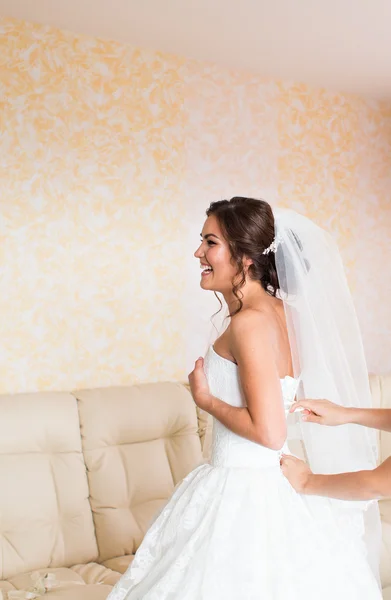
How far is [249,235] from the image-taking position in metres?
2.10

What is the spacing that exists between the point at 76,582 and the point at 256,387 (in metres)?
1.30

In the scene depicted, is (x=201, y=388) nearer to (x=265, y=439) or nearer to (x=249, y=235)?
(x=265, y=439)

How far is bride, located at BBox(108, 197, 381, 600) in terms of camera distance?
1830 mm

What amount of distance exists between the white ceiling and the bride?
1.35 m

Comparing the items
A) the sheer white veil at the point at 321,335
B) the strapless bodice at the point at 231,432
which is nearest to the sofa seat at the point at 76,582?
the strapless bodice at the point at 231,432

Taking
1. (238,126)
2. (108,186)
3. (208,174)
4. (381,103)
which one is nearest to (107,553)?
(108,186)

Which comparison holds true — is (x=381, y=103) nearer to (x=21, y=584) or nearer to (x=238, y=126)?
(x=238, y=126)

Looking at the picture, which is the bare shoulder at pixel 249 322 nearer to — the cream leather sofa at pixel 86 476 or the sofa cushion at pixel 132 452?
the cream leather sofa at pixel 86 476

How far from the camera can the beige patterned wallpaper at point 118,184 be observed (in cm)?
326

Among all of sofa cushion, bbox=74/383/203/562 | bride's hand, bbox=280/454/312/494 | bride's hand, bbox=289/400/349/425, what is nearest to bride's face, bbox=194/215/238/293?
bride's hand, bbox=289/400/349/425

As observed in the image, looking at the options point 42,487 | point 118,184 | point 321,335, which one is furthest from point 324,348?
point 118,184

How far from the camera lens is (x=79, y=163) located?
11.2 feet

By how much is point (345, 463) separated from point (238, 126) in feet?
7.52

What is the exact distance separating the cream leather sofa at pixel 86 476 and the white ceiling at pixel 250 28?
1640 mm
